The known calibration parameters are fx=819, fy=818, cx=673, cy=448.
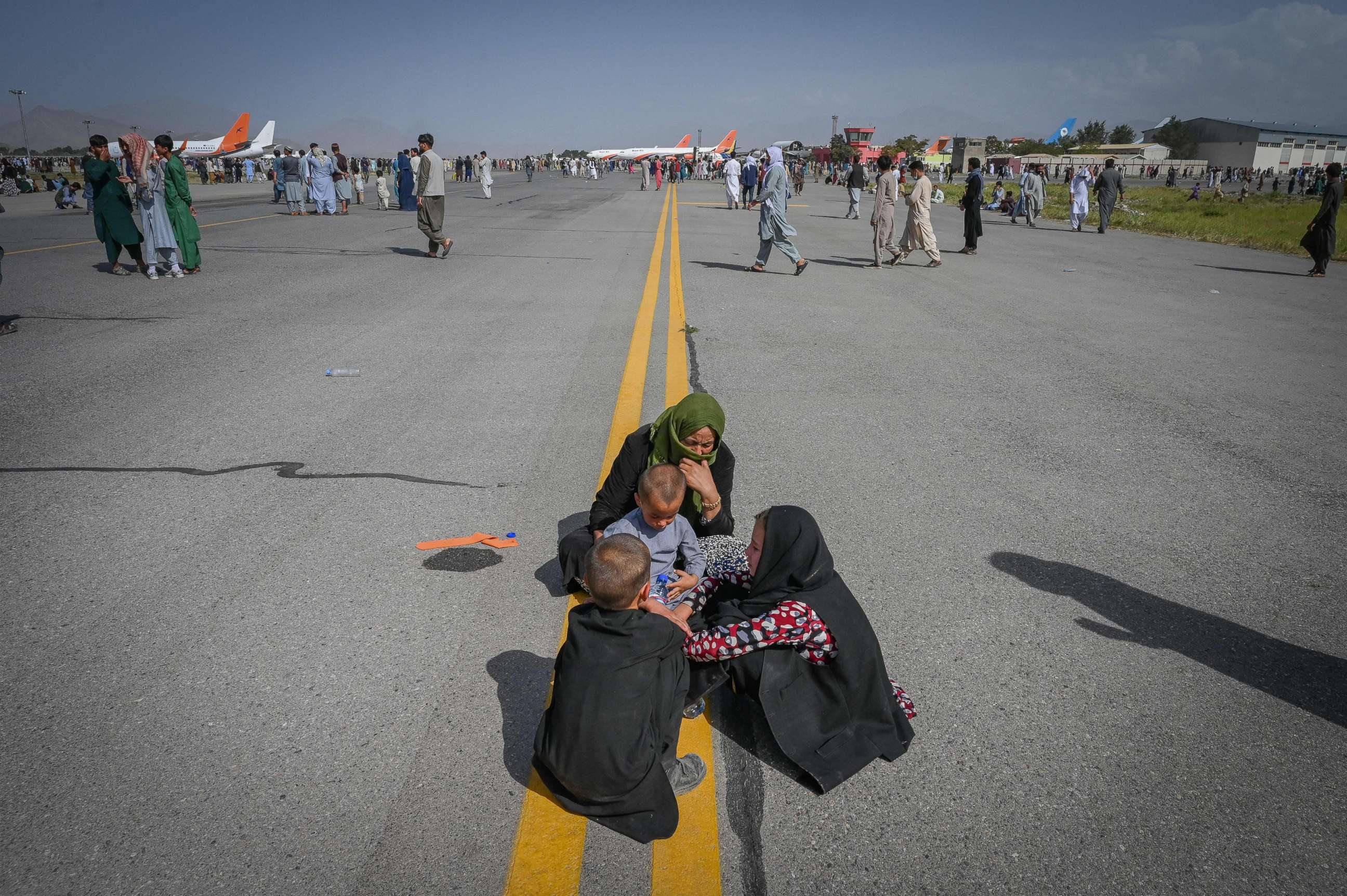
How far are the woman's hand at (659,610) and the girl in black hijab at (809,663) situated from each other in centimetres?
11

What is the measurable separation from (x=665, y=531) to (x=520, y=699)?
35.6 inches

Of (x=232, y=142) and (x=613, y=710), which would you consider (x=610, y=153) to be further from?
(x=613, y=710)

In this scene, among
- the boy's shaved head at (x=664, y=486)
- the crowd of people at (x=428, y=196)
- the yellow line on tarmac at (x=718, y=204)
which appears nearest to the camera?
the boy's shaved head at (x=664, y=486)

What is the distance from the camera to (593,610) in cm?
234

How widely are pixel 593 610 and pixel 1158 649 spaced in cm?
226

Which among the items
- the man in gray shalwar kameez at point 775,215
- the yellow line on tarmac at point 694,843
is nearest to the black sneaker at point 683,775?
the yellow line on tarmac at point 694,843

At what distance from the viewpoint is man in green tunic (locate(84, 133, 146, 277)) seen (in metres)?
10.4

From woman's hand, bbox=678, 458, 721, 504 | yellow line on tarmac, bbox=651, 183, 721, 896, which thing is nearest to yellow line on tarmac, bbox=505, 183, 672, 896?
yellow line on tarmac, bbox=651, 183, 721, 896

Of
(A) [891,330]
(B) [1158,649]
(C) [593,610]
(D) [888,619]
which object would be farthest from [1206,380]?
(C) [593,610]

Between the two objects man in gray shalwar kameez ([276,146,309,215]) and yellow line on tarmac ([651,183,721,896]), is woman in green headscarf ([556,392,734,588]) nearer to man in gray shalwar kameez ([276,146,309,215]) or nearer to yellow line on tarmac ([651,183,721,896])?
yellow line on tarmac ([651,183,721,896])

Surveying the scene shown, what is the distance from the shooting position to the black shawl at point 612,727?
7.28 feet

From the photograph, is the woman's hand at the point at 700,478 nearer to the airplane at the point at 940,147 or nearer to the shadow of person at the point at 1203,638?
the shadow of person at the point at 1203,638

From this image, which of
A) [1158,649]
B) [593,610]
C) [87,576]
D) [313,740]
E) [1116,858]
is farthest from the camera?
[87,576]

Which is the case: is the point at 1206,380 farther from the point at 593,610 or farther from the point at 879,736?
the point at 593,610
